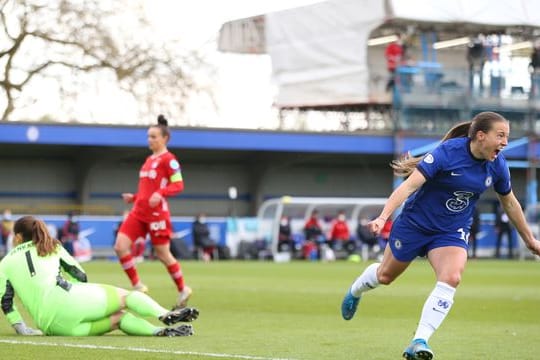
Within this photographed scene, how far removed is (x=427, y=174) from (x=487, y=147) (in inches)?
18.4

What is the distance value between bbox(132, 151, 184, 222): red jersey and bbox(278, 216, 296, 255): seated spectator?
24367 millimetres

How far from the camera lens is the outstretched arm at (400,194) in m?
8.23

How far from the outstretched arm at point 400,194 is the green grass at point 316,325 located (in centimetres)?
136

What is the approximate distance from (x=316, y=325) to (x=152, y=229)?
11.3ft

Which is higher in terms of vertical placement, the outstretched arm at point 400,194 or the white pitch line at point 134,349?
the outstretched arm at point 400,194

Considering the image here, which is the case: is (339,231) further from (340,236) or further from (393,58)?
(393,58)

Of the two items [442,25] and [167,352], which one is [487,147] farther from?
[442,25]

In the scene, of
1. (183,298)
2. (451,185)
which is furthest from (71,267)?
(183,298)

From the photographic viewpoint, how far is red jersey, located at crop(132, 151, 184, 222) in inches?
595

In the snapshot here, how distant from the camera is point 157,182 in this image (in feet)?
50.1

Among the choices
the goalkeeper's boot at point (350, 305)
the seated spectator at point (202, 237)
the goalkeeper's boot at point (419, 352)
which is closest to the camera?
the goalkeeper's boot at point (419, 352)

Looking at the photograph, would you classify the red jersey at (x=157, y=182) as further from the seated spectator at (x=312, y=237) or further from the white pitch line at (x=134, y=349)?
the seated spectator at (x=312, y=237)

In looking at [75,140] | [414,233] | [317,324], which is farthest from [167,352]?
[75,140]

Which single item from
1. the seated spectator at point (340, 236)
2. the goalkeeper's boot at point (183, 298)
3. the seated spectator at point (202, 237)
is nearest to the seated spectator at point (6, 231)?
the seated spectator at point (202, 237)
